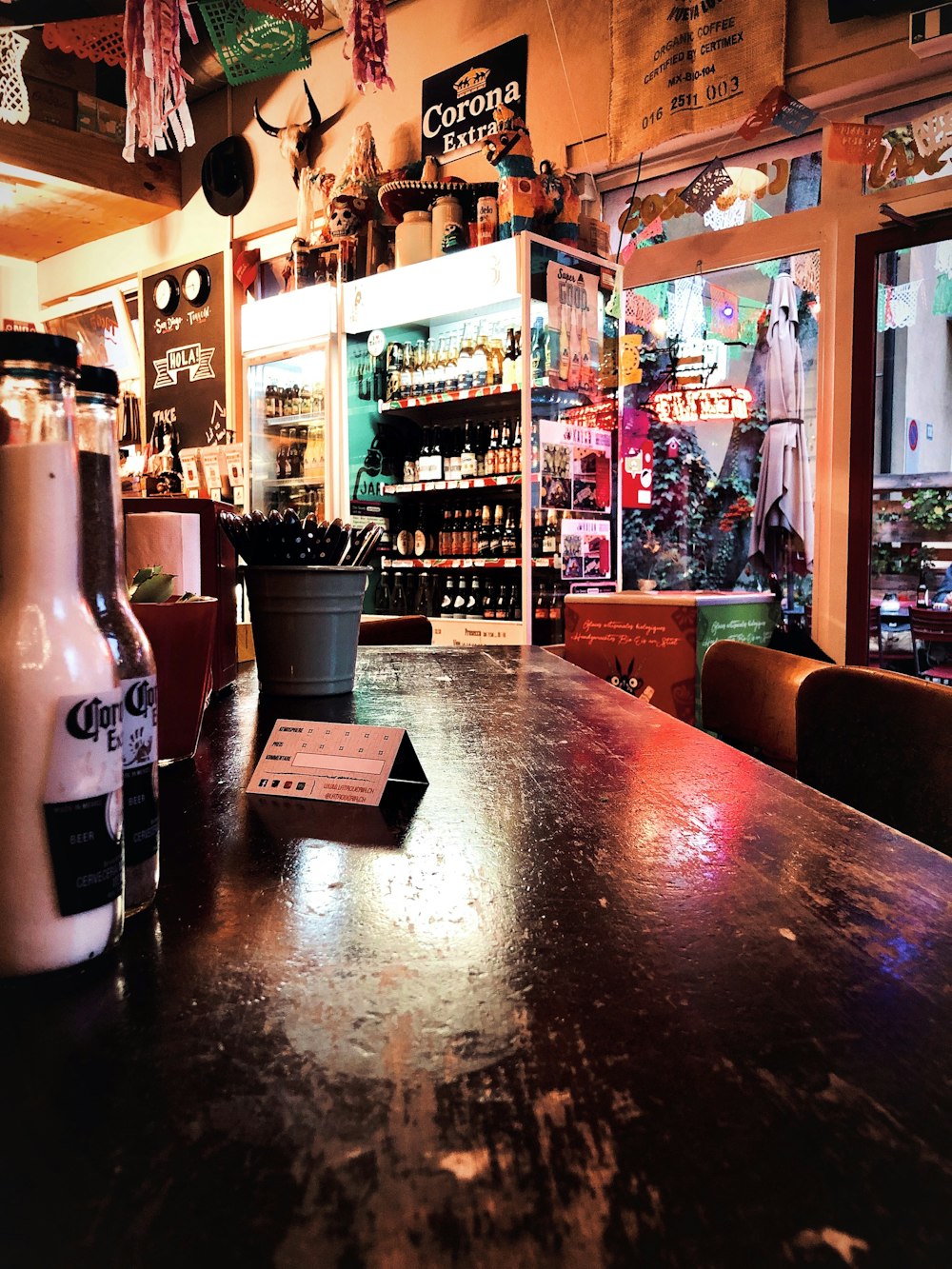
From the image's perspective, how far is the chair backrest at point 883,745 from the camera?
1094 mm

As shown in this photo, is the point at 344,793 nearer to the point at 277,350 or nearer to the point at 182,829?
the point at 182,829

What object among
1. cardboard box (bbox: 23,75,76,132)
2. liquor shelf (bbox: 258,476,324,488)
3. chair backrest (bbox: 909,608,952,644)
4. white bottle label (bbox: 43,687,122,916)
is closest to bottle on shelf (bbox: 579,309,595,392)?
liquor shelf (bbox: 258,476,324,488)

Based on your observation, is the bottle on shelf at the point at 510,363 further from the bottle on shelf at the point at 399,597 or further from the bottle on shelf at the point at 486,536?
the bottle on shelf at the point at 399,597

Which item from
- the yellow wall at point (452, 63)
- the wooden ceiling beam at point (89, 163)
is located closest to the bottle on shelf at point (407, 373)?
the yellow wall at point (452, 63)

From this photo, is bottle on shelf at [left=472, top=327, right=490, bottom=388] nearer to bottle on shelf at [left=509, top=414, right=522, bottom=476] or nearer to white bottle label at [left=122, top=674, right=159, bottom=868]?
bottle on shelf at [left=509, top=414, right=522, bottom=476]

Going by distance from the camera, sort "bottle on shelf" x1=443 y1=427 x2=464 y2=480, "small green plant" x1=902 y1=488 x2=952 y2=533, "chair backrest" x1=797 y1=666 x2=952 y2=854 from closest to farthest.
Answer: "chair backrest" x1=797 y1=666 x2=952 y2=854 < "bottle on shelf" x1=443 y1=427 x2=464 y2=480 < "small green plant" x1=902 y1=488 x2=952 y2=533

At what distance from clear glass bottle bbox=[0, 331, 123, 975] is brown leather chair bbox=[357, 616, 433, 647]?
2264mm

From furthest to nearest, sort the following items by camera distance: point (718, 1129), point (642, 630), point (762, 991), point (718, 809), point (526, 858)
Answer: point (642, 630)
point (718, 809)
point (526, 858)
point (762, 991)
point (718, 1129)

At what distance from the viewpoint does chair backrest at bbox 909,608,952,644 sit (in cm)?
491

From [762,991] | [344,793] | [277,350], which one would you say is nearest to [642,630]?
[277,350]

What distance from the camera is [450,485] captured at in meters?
4.41

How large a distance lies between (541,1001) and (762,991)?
106 mm

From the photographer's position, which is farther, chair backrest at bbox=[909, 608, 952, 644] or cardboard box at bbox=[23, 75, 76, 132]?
cardboard box at bbox=[23, 75, 76, 132]

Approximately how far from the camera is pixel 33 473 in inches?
17.1
